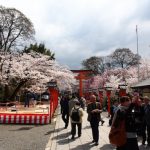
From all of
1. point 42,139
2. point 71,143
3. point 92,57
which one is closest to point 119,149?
point 71,143

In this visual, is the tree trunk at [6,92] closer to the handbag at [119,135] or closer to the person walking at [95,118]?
the person walking at [95,118]

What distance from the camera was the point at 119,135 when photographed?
7867 millimetres

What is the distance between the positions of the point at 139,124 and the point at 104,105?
2375 cm

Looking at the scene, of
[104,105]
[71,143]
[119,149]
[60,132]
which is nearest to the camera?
[119,149]

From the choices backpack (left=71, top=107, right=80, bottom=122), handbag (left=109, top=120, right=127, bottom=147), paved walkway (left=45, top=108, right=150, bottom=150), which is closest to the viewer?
handbag (left=109, top=120, right=127, bottom=147)

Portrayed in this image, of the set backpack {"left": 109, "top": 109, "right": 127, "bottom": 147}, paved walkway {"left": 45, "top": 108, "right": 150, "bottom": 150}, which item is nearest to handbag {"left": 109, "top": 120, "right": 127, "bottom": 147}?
backpack {"left": 109, "top": 109, "right": 127, "bottom": 147}

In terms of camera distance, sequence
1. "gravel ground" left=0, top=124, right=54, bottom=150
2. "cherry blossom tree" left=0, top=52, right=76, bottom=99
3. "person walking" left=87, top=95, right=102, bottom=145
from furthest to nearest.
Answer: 1. "cherry blossom tree" left=0, top=52, right=76, bottom=99
2. "gravel ground" left=0, top=124, right=54, bottom=150
3. "person walking" left=87, top=95, right=102, bottom=145

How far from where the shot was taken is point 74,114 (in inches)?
631

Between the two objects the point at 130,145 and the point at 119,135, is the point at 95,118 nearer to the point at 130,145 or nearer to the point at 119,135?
the point at 130,145

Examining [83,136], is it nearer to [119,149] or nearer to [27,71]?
[119,149]

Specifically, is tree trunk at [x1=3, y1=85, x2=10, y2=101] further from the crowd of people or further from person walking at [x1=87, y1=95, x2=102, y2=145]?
person walking at [x1=87, y1=95, x2=102, y2=145]

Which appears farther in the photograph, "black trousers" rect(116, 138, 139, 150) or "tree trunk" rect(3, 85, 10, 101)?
"tree trunk" rect(3, 85, 10, 101)

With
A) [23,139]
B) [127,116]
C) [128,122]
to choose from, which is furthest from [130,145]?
[23,139]

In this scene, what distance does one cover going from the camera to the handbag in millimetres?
7859
